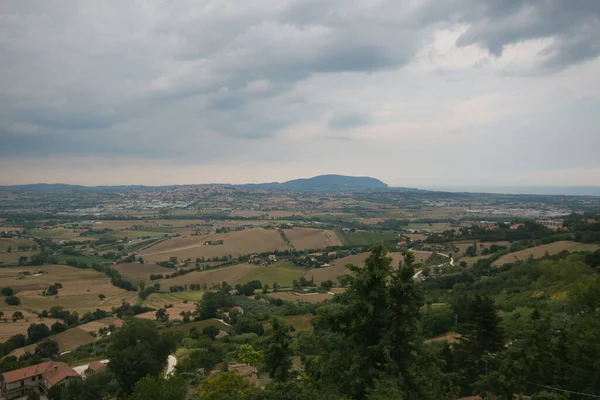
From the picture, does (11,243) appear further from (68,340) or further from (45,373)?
(45,373)

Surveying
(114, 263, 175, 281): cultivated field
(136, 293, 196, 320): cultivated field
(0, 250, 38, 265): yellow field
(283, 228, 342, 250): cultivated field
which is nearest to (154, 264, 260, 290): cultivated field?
(136, 293, 196, 320): cultivated field

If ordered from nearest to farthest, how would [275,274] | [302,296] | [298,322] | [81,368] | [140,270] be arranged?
[81,368] → [298,322] → [302,296] → [275,274] → [140,270]

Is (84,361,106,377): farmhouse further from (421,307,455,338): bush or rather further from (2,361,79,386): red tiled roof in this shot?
(421,307,455,338): bush

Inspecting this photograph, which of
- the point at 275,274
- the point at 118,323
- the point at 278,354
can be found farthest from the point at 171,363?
the point at 275,274

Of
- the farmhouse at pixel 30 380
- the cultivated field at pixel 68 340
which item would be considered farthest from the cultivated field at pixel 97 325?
the farmhouse at pixel 30 380

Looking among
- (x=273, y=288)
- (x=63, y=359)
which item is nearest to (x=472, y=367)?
(x=63, y=359)

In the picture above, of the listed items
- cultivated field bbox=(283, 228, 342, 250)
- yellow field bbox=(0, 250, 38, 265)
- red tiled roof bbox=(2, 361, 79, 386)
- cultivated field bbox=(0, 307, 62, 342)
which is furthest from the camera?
cultivated field bbox=(283, 228, 342, 250)

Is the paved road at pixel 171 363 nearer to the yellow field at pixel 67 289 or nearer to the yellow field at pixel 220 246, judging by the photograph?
the yellow field at pixel 67 289
